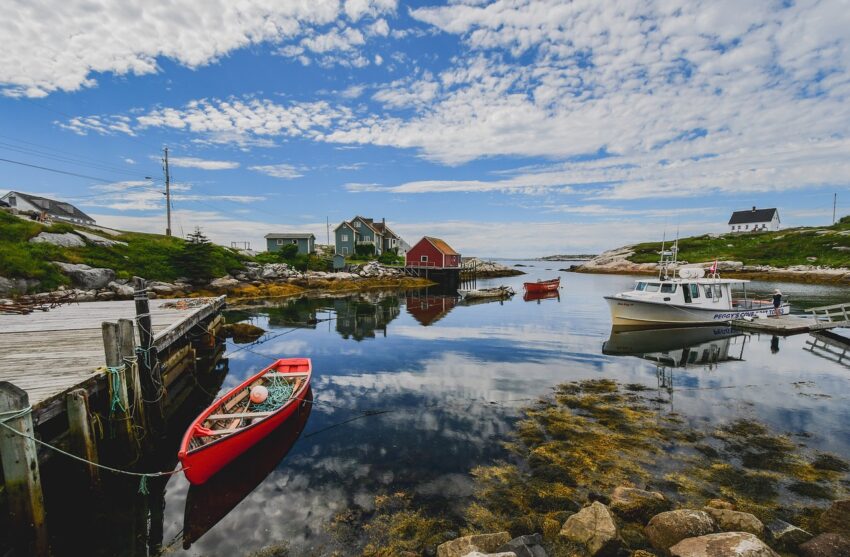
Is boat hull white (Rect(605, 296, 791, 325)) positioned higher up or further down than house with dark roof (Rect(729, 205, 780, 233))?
further down

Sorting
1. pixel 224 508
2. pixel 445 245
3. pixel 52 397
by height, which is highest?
pixel 445 245

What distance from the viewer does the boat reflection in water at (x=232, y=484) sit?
7.39m

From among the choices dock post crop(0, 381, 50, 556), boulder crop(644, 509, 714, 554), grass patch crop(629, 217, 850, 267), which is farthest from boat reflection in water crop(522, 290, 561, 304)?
grass patch crop(629, 217, 850, 267)

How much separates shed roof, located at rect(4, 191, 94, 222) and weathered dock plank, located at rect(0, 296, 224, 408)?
2400 inches

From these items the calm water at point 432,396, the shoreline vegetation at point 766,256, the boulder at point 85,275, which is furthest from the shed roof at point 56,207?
the shoreline vegetation at point 766,256

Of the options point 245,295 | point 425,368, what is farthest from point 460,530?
point 245,295

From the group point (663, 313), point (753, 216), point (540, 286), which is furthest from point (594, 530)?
point (753, 216)

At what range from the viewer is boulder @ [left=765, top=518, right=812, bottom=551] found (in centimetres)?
605

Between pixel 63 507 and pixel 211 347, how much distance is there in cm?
1300

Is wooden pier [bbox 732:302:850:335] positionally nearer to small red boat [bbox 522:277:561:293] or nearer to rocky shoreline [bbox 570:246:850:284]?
small red boat [bbox 522:277:561:293]

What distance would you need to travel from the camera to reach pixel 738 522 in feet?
20.8

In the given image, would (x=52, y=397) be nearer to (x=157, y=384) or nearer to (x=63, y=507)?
(x=63, y=507)

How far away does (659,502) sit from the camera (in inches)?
283

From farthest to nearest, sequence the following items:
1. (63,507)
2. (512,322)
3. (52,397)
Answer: (512,322)
(63,507)
(52,397)
